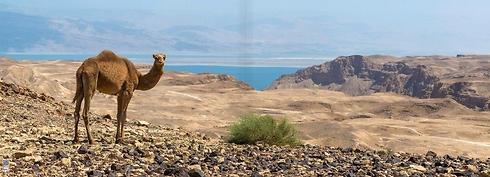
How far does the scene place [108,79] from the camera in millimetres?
9492

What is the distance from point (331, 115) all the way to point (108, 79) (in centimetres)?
4207

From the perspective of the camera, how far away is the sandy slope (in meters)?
28.9

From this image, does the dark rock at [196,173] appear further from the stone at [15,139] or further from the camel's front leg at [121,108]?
the stone at [15,139]

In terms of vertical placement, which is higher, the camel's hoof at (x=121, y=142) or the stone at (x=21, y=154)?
the stone at (x=21, y=154)

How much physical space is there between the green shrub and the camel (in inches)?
88.1

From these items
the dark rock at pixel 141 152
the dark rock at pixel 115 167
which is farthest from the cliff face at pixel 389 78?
the dark rock at pixel 115 167

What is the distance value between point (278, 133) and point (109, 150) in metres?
4.13

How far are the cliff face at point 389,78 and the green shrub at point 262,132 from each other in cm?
6624

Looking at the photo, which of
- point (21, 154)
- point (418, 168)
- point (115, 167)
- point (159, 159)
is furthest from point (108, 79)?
point (418, 168)

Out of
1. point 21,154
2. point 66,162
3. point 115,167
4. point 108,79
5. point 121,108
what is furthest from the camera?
point 121,108

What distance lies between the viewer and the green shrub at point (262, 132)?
1148 cm

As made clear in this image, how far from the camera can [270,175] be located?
752cm

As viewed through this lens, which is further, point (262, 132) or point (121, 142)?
point (262, 132)

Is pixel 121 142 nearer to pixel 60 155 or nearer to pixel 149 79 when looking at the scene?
pixel 149 79
